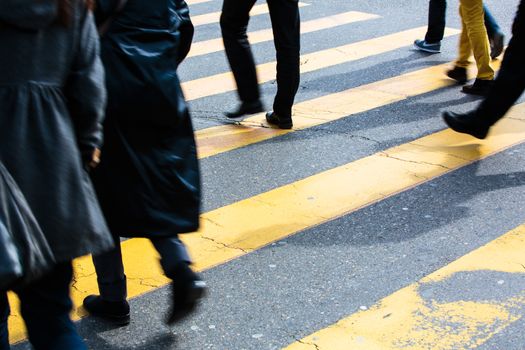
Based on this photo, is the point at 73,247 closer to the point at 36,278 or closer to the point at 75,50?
the point at 36,278

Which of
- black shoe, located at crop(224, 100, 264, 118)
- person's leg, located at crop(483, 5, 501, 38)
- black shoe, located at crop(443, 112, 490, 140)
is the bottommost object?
black shoe, located at crop(224, 100, 264, 118)

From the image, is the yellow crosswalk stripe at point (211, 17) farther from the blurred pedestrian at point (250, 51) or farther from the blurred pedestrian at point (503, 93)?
the blurred pedestrian at point (503, 93)

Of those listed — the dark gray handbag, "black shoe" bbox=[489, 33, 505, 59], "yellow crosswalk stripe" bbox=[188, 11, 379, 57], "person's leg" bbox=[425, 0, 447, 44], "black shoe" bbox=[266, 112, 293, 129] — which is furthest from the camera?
"yellow crosswalk stripe" bbox=[188, 11, 379, 57]

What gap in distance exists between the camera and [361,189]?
17.2 ft

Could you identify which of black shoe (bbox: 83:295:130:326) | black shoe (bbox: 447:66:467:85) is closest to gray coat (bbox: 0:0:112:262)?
black shoe (bbox: 83:295:130:326)

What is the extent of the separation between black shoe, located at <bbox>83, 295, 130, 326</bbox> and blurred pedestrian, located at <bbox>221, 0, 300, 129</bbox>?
2.61 meters

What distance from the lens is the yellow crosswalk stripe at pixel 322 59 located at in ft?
24.2

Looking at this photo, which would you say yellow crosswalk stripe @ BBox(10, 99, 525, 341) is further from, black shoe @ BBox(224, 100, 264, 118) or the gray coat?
the gray coat

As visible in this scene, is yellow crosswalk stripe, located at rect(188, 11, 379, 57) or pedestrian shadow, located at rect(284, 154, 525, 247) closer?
pedestrian shadow, located at rect(284, 154, 525, 247)

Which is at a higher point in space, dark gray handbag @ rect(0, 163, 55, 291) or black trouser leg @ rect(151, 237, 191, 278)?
dark gray handbag @ rect(0, 163, 55, 291)

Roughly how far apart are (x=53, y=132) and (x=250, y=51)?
11.9ft

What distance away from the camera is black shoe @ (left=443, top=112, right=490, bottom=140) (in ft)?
18.5

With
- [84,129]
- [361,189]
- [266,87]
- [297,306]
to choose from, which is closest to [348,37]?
[266,87]

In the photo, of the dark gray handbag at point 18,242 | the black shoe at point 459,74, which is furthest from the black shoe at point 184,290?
the black shoe at point 459,74
